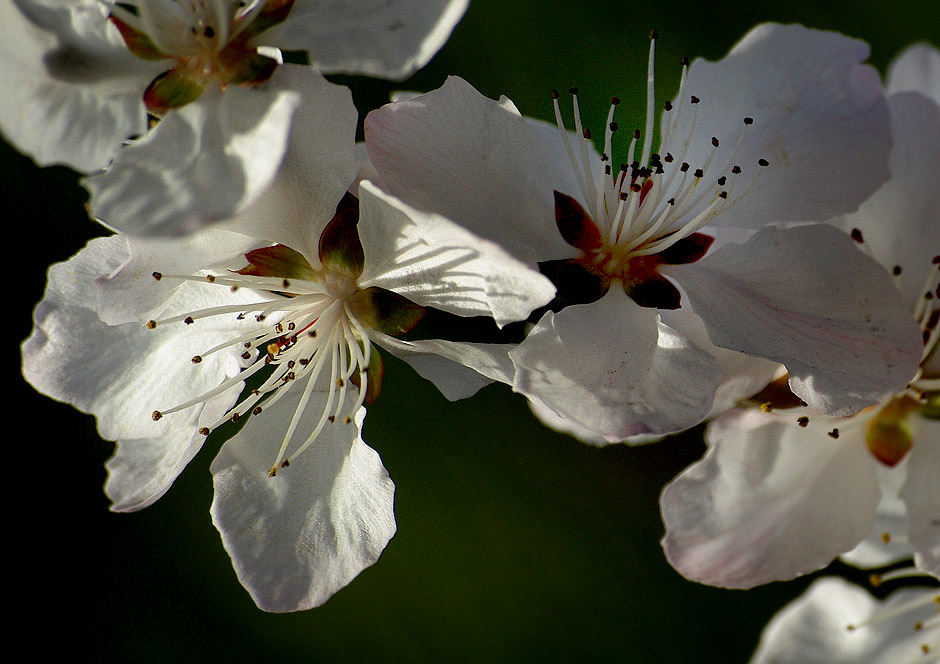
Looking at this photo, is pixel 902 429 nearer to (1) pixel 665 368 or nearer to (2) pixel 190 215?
(1) pixel 665 368

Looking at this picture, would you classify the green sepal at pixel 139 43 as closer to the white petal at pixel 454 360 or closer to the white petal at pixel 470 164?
the white petal at pixel 470 164

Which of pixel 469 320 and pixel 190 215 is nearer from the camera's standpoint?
pixel 190 215

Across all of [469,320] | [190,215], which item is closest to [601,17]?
[469,320]

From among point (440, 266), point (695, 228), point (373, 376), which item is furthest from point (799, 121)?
point (373, 376)

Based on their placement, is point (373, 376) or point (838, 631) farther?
point (838, 631)

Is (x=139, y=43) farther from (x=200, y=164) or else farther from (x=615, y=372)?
(x=615, y=372)
